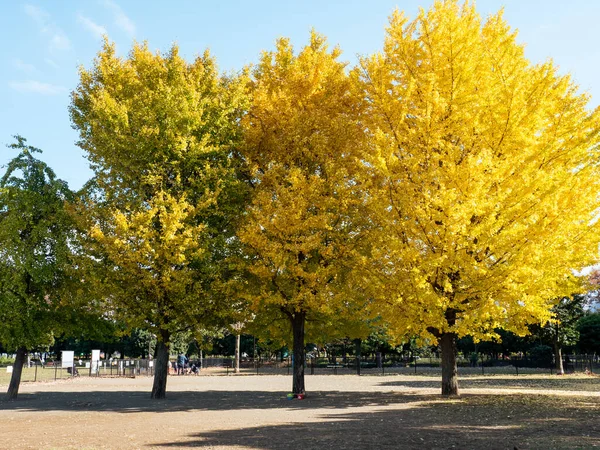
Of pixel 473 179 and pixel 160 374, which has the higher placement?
pixel 473 179

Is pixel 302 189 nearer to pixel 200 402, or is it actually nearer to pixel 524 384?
pixel 200 402

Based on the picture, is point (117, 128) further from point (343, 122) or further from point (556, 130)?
point (556, 130)

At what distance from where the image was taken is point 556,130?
1538 cm

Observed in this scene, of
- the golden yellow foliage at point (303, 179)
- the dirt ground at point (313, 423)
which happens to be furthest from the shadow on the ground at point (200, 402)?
the golden yellow foliage at point (303, 179)

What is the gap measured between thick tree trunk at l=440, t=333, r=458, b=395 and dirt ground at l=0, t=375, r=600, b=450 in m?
0.62

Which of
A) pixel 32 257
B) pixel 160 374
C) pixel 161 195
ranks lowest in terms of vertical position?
pixel 160 374

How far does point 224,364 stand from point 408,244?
45.3 metres

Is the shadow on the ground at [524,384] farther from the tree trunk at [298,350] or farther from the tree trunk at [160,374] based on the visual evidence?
the tree trunk at [160,374]

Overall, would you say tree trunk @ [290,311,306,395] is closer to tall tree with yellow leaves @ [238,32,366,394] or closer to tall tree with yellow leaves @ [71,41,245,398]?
tall tree with yellow leaves @ [238,32,366,394]

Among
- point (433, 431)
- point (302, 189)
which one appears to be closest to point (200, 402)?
point (302, 189)

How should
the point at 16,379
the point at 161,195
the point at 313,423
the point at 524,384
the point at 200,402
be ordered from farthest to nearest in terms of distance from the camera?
the point at 524,384 < the point at 16,379 < the point at 200,402 < the point at 161,195 < the point at 313,423

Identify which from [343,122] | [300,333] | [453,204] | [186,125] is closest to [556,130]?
[453,204]

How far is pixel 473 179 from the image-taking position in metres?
14.7

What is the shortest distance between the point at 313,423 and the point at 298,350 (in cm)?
668
